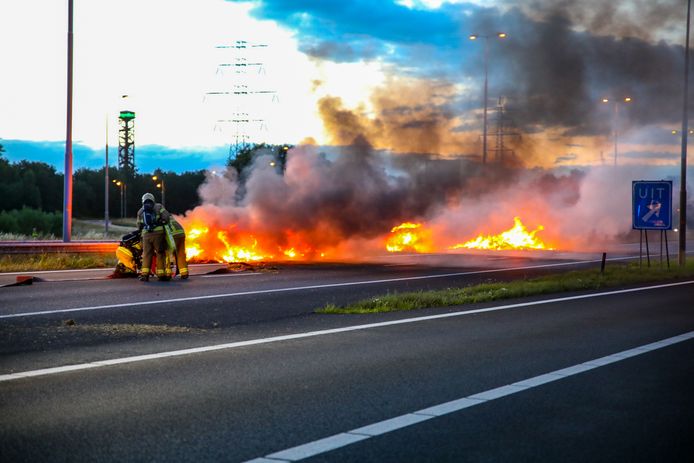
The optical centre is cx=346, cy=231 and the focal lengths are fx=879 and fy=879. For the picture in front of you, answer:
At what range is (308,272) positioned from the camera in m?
23.0

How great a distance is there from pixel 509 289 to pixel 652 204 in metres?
10.2

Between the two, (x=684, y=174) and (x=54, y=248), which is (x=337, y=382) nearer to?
(x=54, y=248)

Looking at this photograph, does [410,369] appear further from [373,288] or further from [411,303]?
[373,288]

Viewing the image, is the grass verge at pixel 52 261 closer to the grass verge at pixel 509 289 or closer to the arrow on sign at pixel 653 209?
the grass verge at pixel 509 289

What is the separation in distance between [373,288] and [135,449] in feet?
44.3

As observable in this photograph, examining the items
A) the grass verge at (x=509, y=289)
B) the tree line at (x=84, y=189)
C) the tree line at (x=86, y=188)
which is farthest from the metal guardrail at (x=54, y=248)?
the tree line at (x=84, y=189)

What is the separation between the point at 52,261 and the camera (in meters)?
23.2

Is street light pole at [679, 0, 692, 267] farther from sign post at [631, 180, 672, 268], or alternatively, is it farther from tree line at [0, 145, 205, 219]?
tree line at [0, 145, 205, 219]

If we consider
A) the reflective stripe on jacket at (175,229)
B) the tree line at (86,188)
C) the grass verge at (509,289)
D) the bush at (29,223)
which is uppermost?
the tree line at (86,188)

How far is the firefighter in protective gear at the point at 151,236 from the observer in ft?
63.2

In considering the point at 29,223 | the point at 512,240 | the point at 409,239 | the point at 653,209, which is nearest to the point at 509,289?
the point at 653,209

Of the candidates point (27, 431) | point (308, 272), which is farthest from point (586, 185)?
point (27, 431)

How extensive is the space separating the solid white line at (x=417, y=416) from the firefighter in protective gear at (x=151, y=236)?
12087 mm

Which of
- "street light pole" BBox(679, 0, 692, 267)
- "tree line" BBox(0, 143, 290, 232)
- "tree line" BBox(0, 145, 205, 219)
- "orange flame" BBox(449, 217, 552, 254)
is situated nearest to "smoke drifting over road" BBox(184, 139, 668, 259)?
"orange flame" BBox(449, 217, 552, 254)
